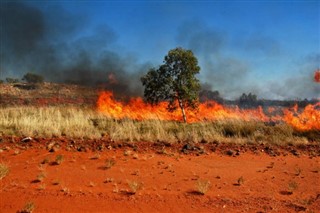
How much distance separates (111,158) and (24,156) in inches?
113

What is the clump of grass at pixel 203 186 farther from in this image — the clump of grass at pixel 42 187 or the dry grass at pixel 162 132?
the dry grass at pixel 162 132

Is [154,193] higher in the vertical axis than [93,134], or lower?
lower

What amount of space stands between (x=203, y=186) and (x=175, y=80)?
11650 millimetres

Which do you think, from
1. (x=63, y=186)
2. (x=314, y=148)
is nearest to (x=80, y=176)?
(x=63, y=186)

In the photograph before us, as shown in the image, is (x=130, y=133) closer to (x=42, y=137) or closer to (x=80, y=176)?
(x=42, y=137)

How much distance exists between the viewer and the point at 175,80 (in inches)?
795

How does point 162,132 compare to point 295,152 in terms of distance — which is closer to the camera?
point 295,152

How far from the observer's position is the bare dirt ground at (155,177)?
8.24m

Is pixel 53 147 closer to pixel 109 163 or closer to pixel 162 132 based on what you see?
pixel 109 163

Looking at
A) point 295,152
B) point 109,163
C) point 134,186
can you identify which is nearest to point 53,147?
point 109,163

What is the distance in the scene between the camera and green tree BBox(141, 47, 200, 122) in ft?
65.3

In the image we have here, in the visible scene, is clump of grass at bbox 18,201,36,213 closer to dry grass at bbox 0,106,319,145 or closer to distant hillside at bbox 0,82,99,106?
dry grass at bbox 0,106,319,145

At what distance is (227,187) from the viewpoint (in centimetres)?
934

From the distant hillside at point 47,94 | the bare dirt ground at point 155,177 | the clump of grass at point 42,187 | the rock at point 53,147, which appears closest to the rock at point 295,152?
the bare dirt ground at point 155,177
